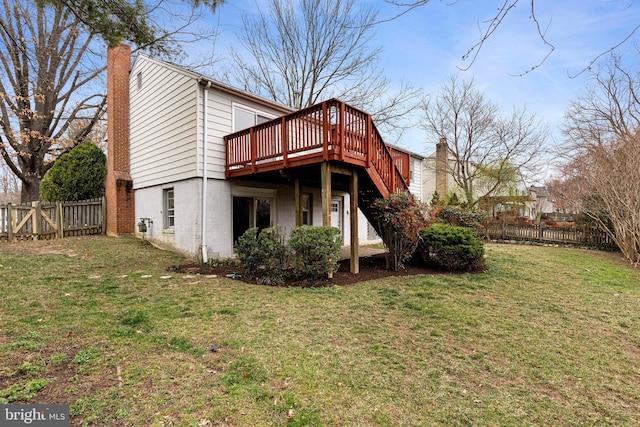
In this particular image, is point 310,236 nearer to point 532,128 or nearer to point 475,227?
point 475,227

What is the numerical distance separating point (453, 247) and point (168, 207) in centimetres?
860

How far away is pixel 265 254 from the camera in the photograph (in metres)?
6.36

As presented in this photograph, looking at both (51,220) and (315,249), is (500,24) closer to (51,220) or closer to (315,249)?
(315,249)

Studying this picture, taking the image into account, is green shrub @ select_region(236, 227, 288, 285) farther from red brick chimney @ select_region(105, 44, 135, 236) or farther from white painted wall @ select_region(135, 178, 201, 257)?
red brick chimney @ select_region(105, 44, 135, 236)

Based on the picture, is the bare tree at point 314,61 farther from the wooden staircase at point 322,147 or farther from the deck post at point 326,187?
the deck post at point 326,187

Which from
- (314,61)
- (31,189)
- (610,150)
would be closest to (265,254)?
(610,150)

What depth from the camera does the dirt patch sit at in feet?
20.3

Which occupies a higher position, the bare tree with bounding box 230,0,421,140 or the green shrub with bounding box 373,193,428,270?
the bare tree with bounding box 230,0,421,140

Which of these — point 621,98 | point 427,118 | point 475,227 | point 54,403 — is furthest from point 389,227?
point 427,118

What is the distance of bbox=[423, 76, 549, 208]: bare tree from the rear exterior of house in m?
13.4

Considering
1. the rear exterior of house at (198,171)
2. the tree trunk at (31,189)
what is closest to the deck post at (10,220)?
the rear exterior of house at (198,171)

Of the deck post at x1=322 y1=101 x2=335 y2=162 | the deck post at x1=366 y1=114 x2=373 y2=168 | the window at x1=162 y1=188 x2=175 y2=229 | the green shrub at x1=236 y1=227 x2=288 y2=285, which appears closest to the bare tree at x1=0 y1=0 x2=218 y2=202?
the window at x1=162 y1=188 x2=175 y2=229

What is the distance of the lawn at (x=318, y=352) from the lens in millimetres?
2312

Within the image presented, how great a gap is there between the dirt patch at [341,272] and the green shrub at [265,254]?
0.26 meters
